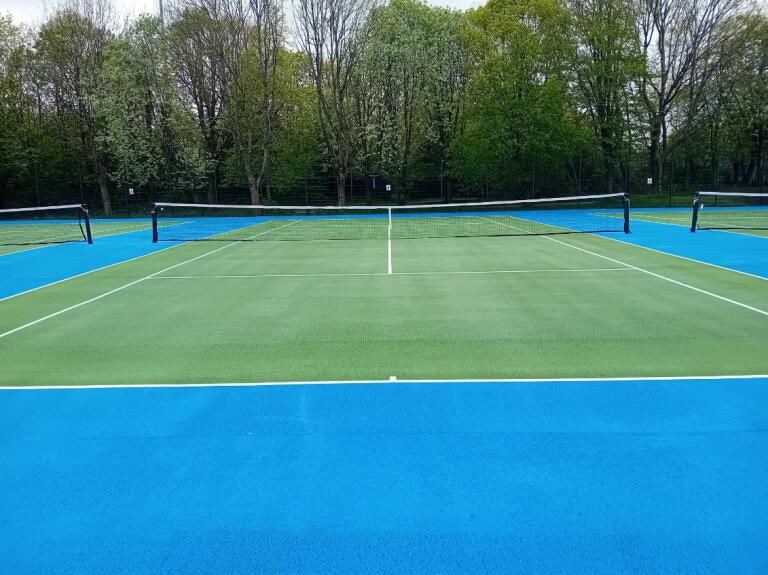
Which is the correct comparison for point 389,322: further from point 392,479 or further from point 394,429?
point 392,479

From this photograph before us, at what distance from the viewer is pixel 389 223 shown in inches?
1005

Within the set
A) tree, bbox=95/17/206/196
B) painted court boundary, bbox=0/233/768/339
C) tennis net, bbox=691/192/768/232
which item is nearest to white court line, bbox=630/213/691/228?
tennis net, bbox=691/192/768/232

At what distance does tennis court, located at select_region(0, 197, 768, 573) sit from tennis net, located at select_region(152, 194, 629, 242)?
1005cm

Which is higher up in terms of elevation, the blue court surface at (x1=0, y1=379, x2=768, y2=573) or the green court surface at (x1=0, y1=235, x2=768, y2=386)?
the green court surface at (x1=0, y1=235, x2=768, y2=386)

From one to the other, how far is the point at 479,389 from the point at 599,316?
4046 millimetres

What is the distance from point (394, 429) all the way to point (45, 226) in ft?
108

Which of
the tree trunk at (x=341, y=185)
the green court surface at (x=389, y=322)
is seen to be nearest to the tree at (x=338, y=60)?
the tree trunk at (x=341, y=185)

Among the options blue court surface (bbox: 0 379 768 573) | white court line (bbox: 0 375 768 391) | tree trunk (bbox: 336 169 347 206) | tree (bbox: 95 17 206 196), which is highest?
tree (bbox: 95 17 206 196)

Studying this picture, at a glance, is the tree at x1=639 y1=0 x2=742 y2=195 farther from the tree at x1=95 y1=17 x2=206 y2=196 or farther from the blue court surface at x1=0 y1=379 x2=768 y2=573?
the blue court surface at x1=0 y1=379 x2=768 y2=573

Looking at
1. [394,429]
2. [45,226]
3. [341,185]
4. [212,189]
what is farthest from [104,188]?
[394,429]

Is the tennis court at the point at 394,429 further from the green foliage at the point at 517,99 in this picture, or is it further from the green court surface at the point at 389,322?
the green foliage at the point at 517,99

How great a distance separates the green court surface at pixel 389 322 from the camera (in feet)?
24.3

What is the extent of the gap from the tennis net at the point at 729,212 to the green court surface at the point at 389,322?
25.1 ft

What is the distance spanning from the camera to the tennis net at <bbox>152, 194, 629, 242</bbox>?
76.9 feet
